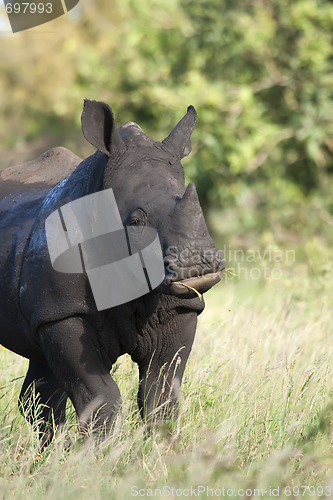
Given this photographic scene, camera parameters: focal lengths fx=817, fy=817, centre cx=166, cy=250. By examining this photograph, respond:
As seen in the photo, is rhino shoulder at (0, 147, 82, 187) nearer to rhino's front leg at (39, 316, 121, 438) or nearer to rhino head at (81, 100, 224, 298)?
rhino head at (81, 100, 224, 298)

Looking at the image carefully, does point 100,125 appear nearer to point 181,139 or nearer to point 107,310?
point 181,139

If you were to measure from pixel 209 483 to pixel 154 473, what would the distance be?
364 mm

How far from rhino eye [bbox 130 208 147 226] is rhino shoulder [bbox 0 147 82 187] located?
3.94 ft

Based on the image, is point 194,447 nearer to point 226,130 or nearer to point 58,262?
point 58,262

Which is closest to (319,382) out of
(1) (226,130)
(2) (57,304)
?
(2) (57,304)

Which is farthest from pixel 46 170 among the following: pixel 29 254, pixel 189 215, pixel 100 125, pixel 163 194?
pixel 189 215

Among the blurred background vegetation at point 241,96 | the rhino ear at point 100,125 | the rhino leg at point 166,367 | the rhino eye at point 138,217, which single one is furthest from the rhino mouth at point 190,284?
the blurred background vegetation at point 241,96

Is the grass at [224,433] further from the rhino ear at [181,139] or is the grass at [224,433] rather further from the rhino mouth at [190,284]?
the rhino ear at [181,139]

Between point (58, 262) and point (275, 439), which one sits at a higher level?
point (58, 262)

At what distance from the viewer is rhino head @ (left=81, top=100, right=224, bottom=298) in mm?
3514

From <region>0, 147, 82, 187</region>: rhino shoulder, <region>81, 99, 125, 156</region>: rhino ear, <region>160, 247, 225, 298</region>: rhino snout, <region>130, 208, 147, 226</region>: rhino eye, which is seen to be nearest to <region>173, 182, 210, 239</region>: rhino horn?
<region>160, 247, 225, 298</region>: rhino snout

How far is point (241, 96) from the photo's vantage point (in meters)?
10.9

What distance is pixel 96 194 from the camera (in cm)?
400

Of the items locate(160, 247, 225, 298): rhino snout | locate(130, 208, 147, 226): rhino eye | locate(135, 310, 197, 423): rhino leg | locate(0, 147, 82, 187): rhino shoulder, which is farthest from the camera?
locate(0, 147, 82, 187): rhino shoulder
